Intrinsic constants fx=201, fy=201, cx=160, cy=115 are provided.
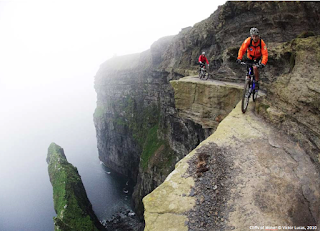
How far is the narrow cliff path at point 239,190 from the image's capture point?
5535mm

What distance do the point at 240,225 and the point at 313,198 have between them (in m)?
2.48

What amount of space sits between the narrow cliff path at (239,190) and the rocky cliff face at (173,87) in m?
1.27

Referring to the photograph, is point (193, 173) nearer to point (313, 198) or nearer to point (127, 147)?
point (313, 198)

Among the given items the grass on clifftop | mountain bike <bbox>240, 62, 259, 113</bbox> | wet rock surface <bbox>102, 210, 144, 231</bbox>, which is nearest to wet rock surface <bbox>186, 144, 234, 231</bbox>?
mountain bike <bbox>240, 62, 259, 113</bbox>

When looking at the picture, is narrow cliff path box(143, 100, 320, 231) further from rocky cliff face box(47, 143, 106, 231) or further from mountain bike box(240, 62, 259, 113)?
rocky cliff face box(47, 143, 106, 231)

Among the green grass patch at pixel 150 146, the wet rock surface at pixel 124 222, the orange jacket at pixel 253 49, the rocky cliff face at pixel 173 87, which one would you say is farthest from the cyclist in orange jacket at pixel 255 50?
the wet rock surface at pixel 124 222

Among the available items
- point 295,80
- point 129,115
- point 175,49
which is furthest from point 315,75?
point 129,115

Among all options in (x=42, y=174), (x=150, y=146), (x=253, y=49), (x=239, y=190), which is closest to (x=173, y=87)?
(x=253, y=49)

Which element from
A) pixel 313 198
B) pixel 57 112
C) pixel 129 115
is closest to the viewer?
pixel 313 198

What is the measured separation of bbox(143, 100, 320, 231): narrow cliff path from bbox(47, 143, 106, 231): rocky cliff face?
2855cm

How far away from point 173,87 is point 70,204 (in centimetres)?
2799

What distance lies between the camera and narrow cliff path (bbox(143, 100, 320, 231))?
554 cm

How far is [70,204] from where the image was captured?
109ft

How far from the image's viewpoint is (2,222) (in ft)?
168
